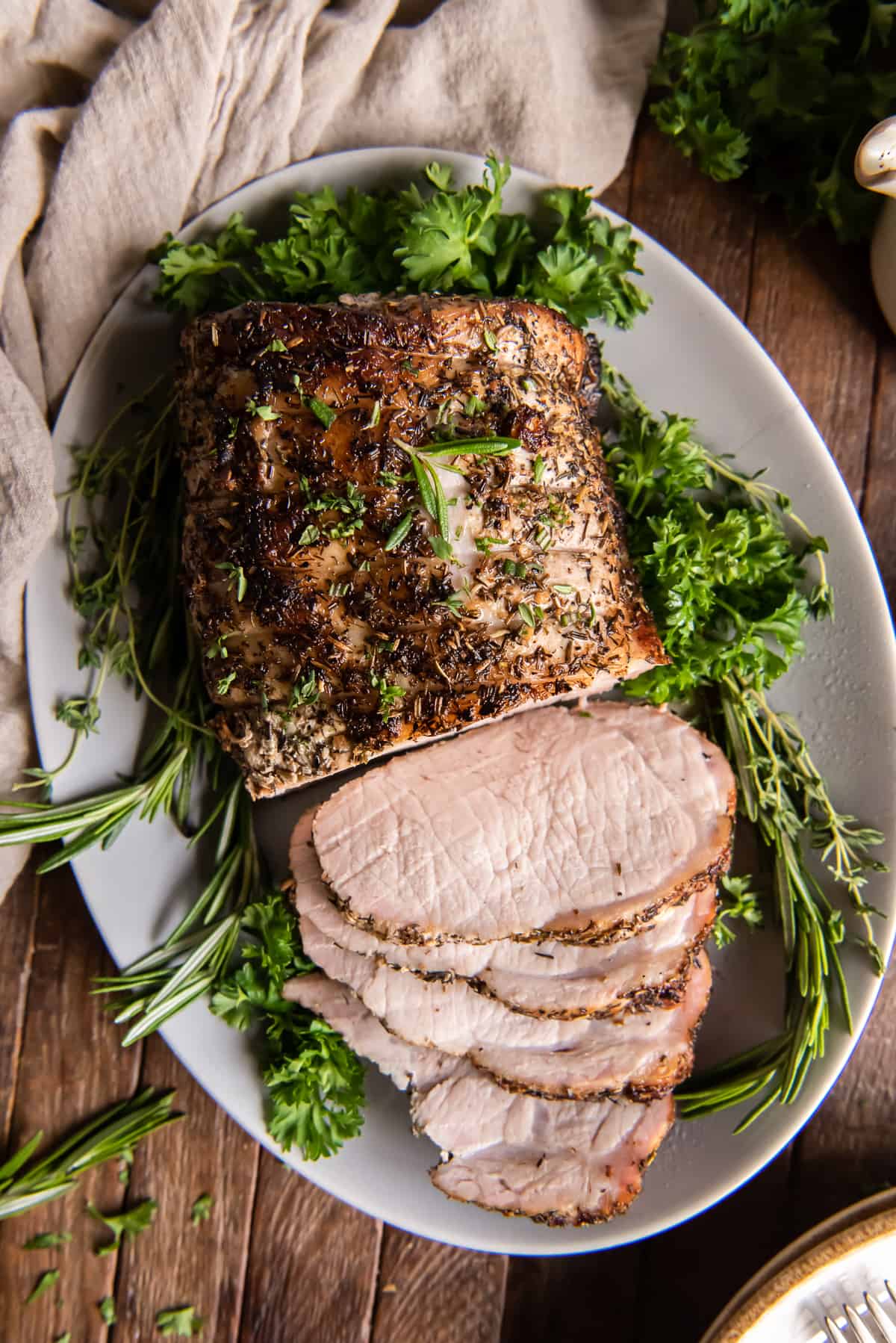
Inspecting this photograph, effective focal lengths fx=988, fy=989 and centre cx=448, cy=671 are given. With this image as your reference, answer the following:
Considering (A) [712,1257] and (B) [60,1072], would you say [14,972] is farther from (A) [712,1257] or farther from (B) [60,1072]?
(A) [712,1257]

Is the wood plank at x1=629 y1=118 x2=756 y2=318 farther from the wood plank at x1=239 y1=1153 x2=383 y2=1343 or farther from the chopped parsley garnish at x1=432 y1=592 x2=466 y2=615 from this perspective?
the wood plank at x1=239 y1=1153 x2=383 y2=1343

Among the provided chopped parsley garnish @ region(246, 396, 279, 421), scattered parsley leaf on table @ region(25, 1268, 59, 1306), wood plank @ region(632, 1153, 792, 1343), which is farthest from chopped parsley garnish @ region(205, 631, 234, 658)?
wood plank @ region(632, 1153, 792, 1343)

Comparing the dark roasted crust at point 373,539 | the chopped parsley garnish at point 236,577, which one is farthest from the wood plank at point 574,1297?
the chopped parsley garnish at point 236,577

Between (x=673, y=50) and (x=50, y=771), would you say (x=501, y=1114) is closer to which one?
(x=50, y=771)

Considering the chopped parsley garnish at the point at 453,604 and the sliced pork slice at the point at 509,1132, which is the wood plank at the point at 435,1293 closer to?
the sliced pork slice at the point at 509,1132

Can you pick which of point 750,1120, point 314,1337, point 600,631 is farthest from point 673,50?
point 314,1337
